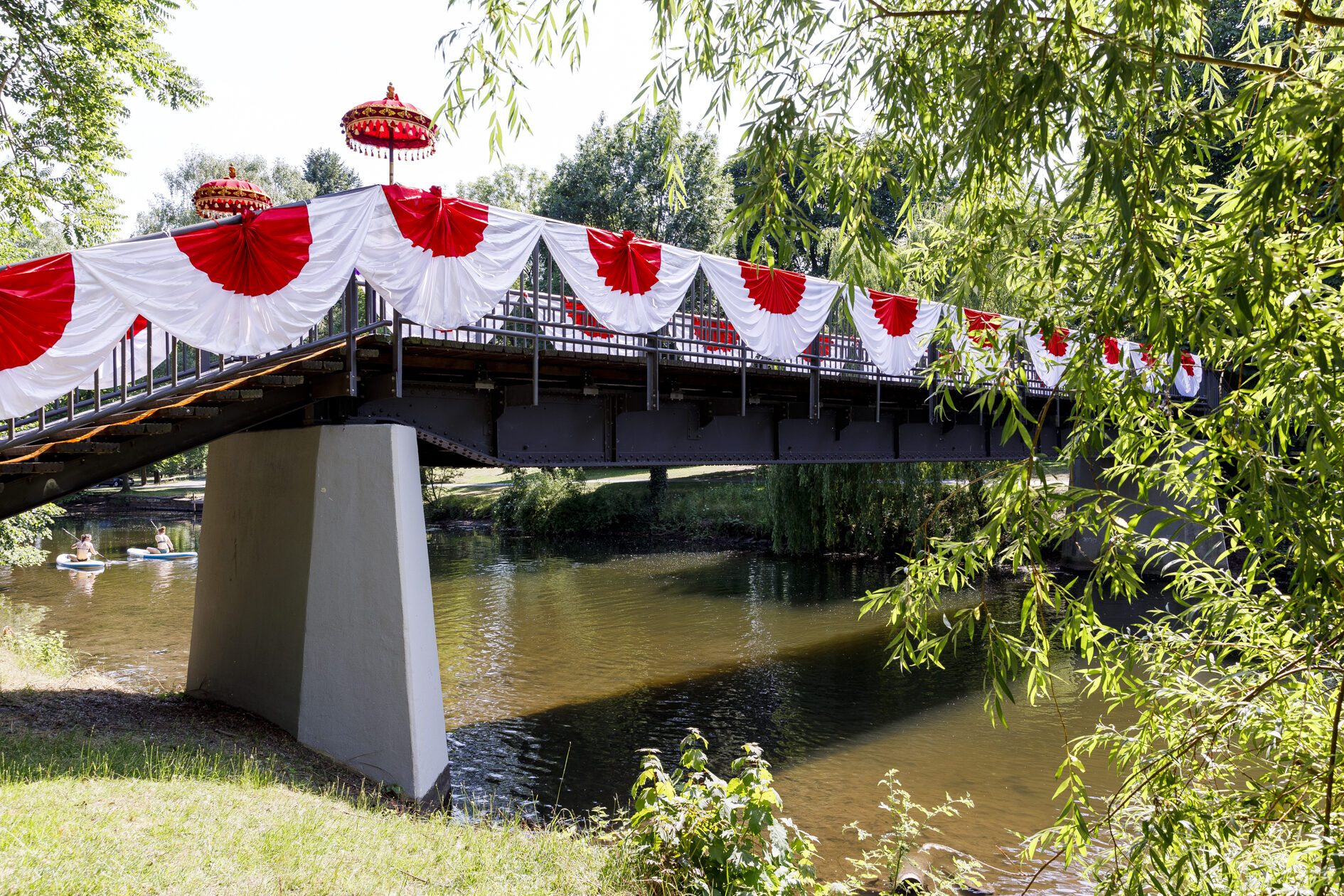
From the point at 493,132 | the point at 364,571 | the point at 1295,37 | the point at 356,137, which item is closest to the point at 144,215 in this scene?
the point at 356,137

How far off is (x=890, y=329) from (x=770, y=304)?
3300 millimetres

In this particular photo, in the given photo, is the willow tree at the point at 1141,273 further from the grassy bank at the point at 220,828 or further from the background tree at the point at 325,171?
Answer: the background tree at the point at 325,171

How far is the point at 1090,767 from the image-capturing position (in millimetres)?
11109

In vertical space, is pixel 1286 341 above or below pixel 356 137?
below

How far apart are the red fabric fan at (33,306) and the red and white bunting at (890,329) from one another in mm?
11059

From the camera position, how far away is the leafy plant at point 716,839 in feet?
16.6

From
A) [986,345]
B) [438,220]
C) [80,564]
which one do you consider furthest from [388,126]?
[80,564]

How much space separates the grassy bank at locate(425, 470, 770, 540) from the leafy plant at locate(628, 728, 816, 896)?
2581 cm

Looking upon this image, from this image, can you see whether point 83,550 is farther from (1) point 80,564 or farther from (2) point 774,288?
(2) point 774,288

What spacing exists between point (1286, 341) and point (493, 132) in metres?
3.73

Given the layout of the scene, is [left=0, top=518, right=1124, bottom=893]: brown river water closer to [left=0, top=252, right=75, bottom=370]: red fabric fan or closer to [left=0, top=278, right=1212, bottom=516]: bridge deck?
[left=0, top=278, right=1212, bottom=516]: bridge deck

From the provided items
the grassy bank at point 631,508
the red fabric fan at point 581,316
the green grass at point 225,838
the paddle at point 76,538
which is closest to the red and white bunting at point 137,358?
the green grass at point 225,838

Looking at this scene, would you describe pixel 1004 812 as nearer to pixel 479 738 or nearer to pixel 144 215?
pixel 479 738

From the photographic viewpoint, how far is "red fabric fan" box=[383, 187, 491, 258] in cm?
894
